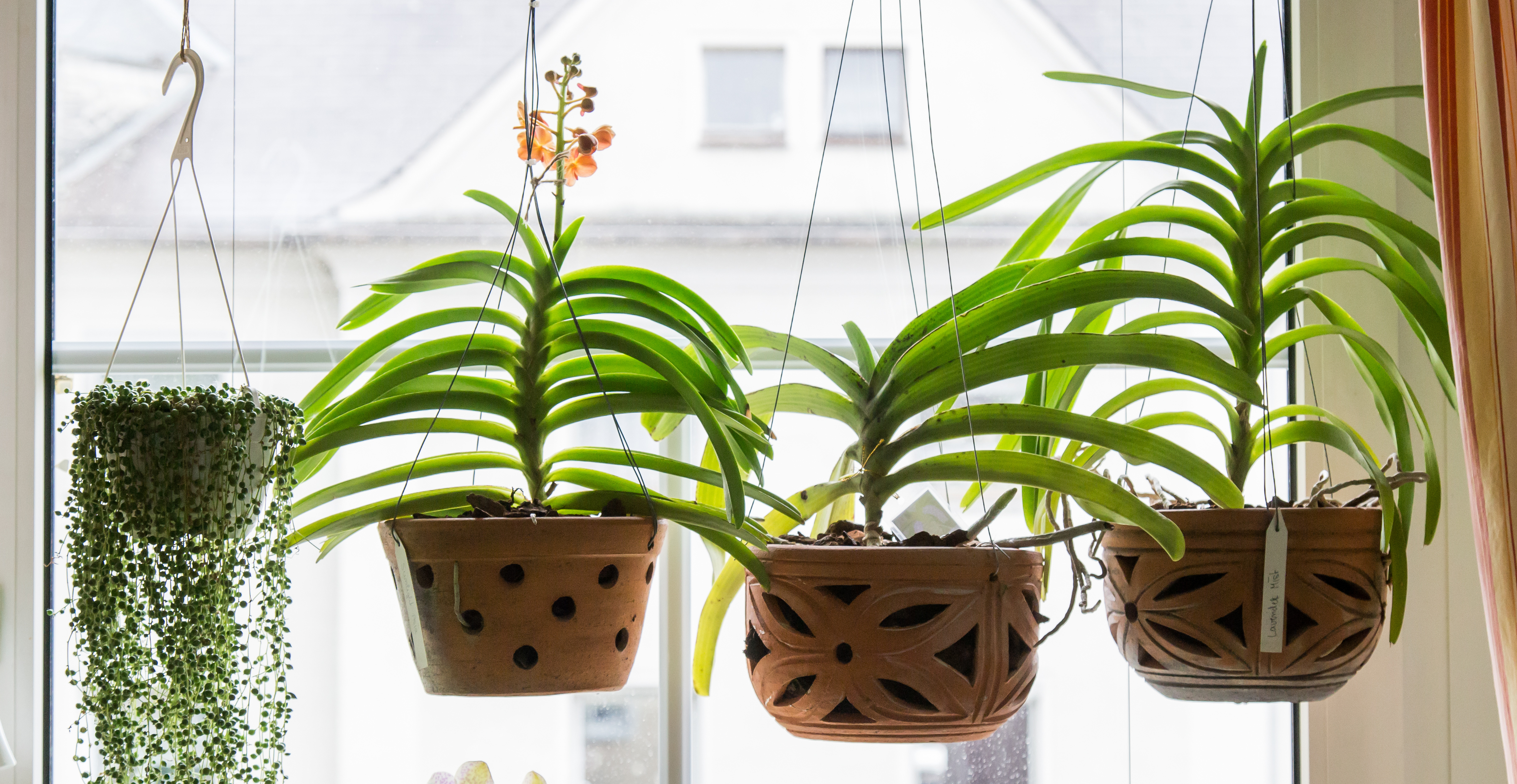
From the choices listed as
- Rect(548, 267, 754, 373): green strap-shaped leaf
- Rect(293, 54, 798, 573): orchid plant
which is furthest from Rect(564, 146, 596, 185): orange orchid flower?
Rect(548, 267, 754, 373): green strap-shaped leaf

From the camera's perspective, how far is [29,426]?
1.57 meters

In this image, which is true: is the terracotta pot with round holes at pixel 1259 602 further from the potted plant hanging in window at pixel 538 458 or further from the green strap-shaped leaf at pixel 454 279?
the green strap-shaped leaf at pixel 454 279

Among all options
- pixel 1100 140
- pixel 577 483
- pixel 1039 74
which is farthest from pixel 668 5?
pixel 577 483

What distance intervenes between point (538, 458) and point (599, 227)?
0.64 meters

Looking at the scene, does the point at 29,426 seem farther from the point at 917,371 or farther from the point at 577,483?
the point at 917,371

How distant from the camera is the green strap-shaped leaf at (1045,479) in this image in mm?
1018

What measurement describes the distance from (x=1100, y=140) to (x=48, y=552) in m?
1.80

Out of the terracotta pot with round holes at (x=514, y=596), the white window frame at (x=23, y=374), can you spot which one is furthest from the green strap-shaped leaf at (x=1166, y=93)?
the white window frame at (x=23, y=374)

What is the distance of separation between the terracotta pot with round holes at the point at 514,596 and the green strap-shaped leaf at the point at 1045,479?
301 millimetres

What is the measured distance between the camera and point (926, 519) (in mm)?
1170

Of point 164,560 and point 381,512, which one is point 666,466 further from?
point 164,560

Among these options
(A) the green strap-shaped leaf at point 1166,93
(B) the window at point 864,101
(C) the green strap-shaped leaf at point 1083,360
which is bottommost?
(C) the green strap-shaped leaf at point 1083,360

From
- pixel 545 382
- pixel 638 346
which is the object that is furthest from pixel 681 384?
pixel 545 382

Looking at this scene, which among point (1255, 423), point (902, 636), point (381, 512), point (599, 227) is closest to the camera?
point (902, 636)
